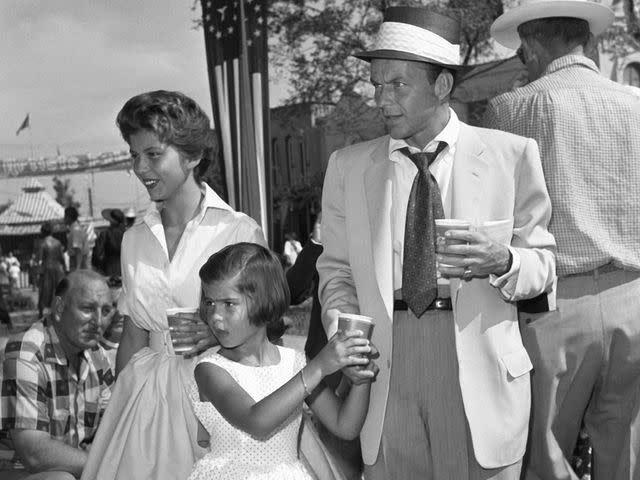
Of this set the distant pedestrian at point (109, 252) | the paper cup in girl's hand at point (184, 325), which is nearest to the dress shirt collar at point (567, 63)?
the paper cup in girl's hand at point (184, 325)

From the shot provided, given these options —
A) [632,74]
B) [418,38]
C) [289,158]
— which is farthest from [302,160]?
[418,38]

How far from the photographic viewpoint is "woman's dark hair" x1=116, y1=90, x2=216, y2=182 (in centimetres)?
346

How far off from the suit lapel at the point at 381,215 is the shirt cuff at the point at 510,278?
1.06 ft

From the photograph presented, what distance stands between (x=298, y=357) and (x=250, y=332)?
0.28 metres

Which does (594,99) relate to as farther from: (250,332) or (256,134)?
(256,134)

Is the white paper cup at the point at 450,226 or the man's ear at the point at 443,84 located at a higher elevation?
the man's ear at the point at 443,84

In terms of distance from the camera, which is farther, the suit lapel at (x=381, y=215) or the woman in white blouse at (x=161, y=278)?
the woman in white blouse at (x=161, y=278)

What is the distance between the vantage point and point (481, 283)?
2910 mm

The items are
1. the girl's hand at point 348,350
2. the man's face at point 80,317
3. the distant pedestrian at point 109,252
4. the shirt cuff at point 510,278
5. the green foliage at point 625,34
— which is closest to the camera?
the girl's hand at point 348,350

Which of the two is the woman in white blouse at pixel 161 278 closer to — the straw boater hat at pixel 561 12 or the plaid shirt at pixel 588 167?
the plaid shirt at pixel 588 167

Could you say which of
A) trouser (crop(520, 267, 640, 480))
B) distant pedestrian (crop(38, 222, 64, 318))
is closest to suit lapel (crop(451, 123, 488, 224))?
trouser (crop(520, 267, 640, 480))

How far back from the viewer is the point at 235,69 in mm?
8852

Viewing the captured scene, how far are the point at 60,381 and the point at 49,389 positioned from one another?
0.06m

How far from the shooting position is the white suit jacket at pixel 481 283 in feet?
9.32
